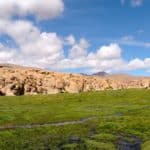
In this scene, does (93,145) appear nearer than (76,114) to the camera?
Yes

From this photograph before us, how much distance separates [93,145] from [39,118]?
104ft

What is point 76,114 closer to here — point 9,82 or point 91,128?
point 91,128

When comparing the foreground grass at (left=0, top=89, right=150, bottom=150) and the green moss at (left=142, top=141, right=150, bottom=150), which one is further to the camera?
the foreground grass at (left=0, top=89, right=150, bottom=150)

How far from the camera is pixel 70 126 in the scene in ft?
215

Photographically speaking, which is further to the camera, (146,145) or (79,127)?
(79,127)

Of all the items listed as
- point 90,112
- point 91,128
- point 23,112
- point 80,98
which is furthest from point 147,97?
point 91,128

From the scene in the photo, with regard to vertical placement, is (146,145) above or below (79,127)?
below

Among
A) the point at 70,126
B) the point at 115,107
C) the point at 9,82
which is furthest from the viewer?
the point at 9,82

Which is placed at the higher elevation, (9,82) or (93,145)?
(9,82)

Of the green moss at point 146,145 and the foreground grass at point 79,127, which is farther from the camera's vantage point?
the foreground grass at point 79,127

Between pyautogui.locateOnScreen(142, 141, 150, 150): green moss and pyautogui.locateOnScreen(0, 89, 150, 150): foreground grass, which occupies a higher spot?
pyautogui.locateOnScreen(0, 89, 150, 150): foreground grass

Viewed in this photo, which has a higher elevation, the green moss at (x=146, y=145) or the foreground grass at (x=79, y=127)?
the foreground grass at (x=79, y=127)

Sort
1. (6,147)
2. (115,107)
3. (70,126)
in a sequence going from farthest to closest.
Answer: (115,107) < (70,126) < (6,147)

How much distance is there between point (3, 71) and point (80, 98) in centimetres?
7638
